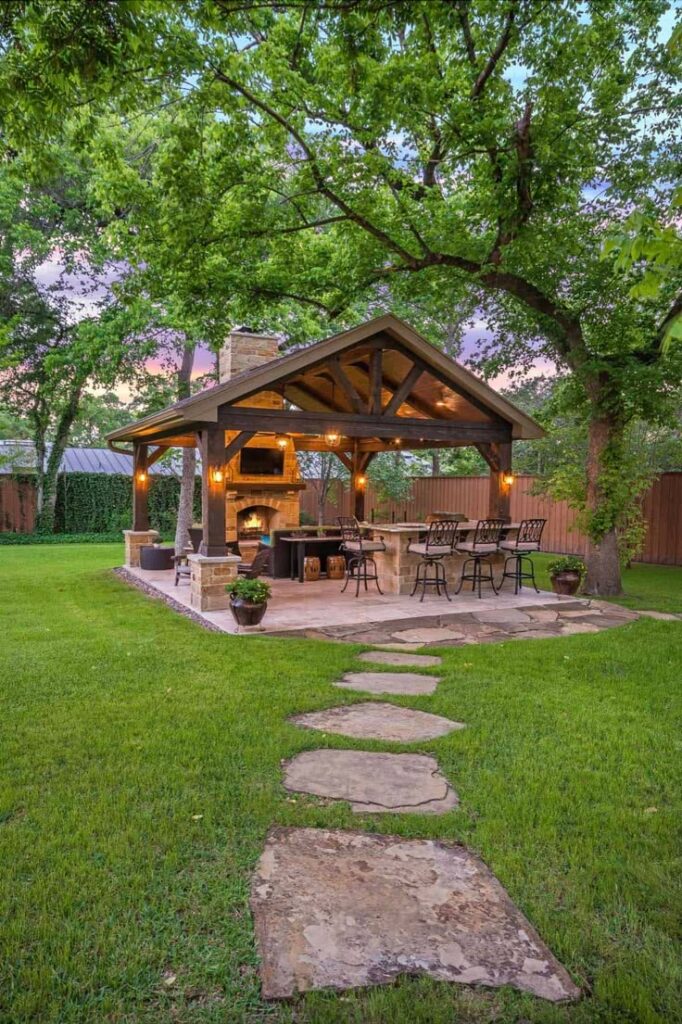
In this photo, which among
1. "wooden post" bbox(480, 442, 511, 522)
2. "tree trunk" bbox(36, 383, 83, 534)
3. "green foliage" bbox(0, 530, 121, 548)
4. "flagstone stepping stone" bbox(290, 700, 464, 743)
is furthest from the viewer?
"tree trunk" bbox(36, 383, 83, 534)

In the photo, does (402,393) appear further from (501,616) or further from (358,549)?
(501,616)

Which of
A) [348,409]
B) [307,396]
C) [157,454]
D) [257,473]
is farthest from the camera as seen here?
[257,473]

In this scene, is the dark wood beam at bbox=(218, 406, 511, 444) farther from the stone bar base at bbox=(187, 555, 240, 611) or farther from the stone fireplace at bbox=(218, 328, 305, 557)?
the stone fireplace at bbox=(218, 328, 305, 557)

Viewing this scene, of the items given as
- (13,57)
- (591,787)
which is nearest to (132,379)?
(13,57)

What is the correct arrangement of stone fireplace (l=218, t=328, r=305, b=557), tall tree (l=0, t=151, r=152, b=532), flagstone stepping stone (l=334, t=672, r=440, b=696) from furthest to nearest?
tall tree (l=0, t=151, r=152, b=532) < stone fireplace (l=218, t=328, r=305, b=557) < flagstone stepping stone (l=334, t=672, r=440, b=696)

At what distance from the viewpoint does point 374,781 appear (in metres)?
3.69

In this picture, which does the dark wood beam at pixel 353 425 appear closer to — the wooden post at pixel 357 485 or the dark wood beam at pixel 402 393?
the dark wood beam at pixel 402 393

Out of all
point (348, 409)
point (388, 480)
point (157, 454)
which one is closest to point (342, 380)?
point (348, 409)

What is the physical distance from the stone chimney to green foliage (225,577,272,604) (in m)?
6.28

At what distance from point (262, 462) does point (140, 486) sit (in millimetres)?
2718

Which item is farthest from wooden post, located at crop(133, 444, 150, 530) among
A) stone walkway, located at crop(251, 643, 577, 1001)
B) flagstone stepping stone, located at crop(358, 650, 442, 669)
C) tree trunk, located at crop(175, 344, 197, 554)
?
stone walkway, located at crop(251, 643, 577, 1001)

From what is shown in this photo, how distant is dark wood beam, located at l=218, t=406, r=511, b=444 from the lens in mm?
8812

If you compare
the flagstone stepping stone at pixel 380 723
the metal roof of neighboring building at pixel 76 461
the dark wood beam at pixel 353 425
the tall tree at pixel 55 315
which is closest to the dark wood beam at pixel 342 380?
the dark wood beam at pixel 353 425

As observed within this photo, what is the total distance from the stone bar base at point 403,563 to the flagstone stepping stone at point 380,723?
215 inches
